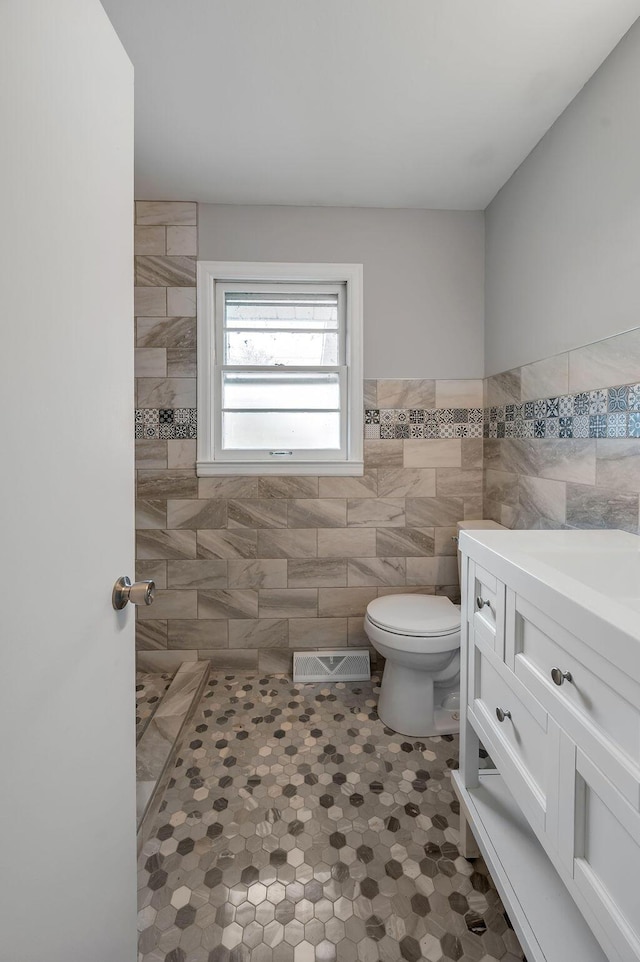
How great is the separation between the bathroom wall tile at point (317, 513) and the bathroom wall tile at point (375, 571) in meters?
0.24

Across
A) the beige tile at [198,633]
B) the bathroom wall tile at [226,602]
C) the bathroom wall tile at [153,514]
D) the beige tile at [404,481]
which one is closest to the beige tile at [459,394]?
the beige tile at [404,481]

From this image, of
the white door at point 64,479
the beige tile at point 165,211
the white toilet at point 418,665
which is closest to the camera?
the white door at point 64,479

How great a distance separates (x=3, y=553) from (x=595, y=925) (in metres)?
1.05

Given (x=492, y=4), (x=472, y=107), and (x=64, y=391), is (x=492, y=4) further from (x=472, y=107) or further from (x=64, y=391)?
(x=64, y=391)

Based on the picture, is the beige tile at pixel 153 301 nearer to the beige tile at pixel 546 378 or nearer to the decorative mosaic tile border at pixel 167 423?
the decorative mosaic tile border at pixel 167 423

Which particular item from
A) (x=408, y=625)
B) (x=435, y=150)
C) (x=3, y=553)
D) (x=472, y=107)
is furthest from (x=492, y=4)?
(x=408, y=625)

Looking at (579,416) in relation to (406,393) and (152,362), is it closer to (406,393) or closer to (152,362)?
(406,393)

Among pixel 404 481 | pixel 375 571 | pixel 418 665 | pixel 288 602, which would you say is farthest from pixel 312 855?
pixel 404 481

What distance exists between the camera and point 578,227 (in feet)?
5.22

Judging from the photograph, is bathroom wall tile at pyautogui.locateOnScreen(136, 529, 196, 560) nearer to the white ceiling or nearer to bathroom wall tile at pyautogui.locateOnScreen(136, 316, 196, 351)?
bathroom wall tile at pyautogui.locateOnScreen(136, 316, 196, 351)

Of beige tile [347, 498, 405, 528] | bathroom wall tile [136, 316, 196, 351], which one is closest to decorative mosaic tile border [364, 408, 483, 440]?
beige tile [347, 498, 405, 528]

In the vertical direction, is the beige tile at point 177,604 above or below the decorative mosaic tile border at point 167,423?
below

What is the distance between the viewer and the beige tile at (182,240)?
2.33 metres

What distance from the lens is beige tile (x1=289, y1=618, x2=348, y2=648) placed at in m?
2.42
